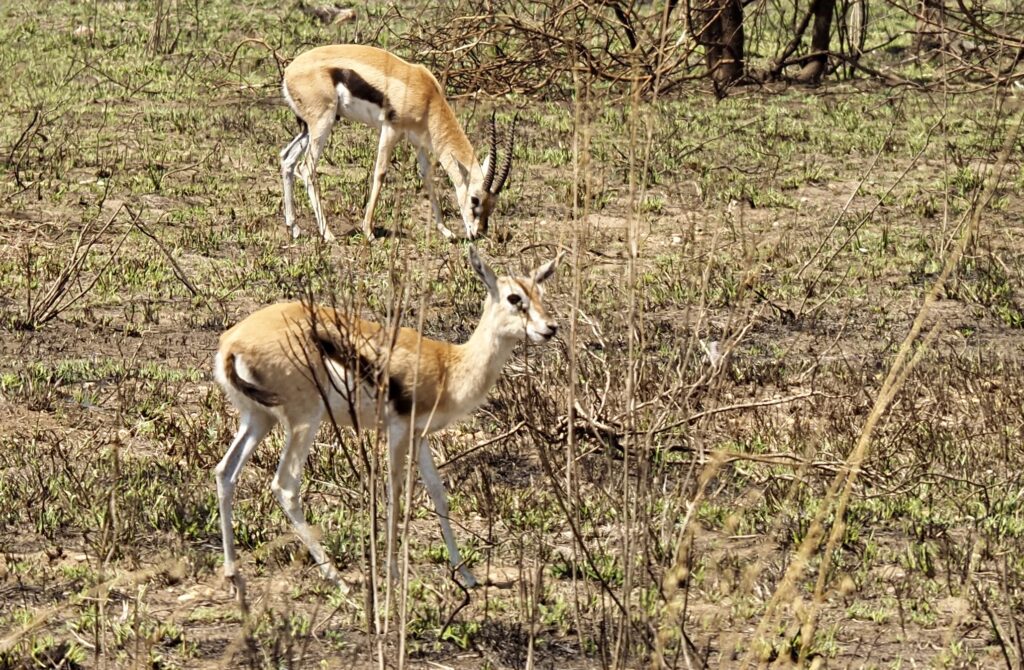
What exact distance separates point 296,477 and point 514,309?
3.22 ft

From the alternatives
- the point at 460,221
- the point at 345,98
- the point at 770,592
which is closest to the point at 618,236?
the point at 460,221

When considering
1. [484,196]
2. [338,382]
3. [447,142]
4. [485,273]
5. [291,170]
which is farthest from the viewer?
[447,142]

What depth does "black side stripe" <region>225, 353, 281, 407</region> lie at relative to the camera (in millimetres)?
5220

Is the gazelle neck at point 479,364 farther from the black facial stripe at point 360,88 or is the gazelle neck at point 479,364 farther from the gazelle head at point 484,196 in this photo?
the black facial stripe at point 360,88

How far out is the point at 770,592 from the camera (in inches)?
211

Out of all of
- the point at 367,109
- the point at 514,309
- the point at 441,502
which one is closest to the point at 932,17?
the point at 367,109

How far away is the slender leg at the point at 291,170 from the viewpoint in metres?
10.8

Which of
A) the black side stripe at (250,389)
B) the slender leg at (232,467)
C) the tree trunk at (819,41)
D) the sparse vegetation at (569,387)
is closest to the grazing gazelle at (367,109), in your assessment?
the sparse vegetation at (569,387)

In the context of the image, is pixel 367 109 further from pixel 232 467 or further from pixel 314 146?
pixel 232 467

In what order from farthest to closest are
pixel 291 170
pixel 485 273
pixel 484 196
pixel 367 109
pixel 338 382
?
pixel 367 109, pixel 291 170, pixel 484 196, pixel 485 273, pixel 338 382

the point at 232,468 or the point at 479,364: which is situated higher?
the point at 479,364

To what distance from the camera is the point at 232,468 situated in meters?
5.37

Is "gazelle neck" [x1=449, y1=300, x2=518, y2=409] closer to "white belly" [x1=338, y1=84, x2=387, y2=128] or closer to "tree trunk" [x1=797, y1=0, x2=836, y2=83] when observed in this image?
"white belly" [x1=338, y1=84, x2=387, y2=128]

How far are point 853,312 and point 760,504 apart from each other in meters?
3.46
